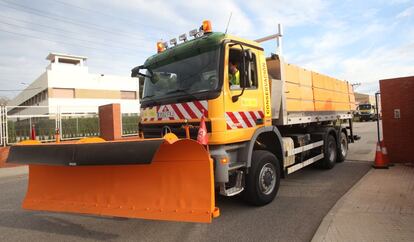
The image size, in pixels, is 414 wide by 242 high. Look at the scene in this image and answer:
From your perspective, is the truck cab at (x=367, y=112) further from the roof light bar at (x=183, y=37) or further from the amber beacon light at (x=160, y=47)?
the roof light bar at (x=183, y=37)

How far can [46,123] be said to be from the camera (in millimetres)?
14680

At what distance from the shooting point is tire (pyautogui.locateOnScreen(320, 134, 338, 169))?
28.7ft

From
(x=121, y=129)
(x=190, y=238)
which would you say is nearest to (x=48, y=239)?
(x=190, y=238)

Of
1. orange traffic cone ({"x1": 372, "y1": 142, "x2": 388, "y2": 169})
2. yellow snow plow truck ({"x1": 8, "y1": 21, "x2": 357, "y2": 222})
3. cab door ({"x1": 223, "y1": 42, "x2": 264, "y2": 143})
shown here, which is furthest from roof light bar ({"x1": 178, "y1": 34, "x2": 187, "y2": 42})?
orange traffic cone ({"x1": 372, "y1": 142, "x2": 388, "y2": 169})

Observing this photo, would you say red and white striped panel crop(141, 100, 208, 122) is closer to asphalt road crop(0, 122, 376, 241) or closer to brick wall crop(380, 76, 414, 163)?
asphalt road crop(0, 122, 376, 241)

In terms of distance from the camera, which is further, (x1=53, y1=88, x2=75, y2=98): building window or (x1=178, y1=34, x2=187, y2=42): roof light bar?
(x1=53, y1=88, x2=75, y2=98): building window

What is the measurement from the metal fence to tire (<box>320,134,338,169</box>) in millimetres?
10061

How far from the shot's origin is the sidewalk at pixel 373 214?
4.20 m

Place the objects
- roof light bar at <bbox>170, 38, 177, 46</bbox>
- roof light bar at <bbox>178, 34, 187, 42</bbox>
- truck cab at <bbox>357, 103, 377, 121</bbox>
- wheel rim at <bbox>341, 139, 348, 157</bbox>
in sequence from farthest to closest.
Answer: truck cab at <bbox>357, 103, 377, 121</bbox>, wheel rim at <bbox>341, 139, 348, 157</bbox>, roof light bar at <bbox>170, 38, 177, 46</bbox>, roof light bar at <bbox>178, 34, 187, 42</bbox>

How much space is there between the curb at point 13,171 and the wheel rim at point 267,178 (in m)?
8.87

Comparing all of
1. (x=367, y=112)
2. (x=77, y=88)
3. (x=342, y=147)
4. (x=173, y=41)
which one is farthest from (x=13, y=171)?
(x=367, y=112)

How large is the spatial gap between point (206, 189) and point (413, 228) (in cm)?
272

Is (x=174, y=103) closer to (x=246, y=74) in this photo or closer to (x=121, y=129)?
(x=246, y=74)

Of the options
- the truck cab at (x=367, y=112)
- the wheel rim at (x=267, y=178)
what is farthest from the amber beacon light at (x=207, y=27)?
the truck cab at (x=367, y=112)
